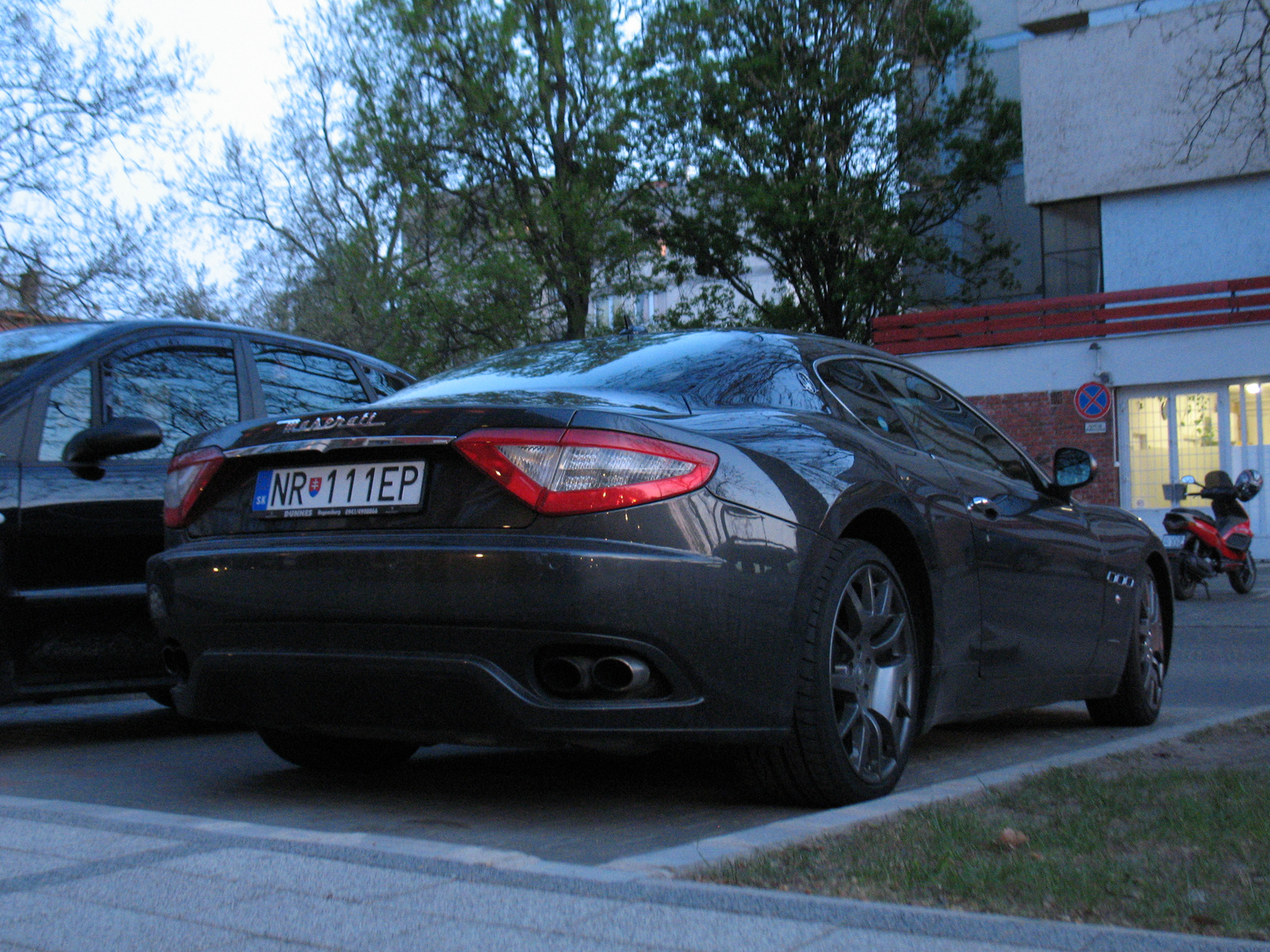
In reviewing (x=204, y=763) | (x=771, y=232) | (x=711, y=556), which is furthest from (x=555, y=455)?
(x=771, y=232)

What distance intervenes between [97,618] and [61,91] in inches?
512

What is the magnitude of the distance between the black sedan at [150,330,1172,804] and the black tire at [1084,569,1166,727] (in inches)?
67.3

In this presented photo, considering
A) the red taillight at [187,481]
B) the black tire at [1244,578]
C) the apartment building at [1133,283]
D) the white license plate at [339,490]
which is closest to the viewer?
the white license plate at [339,490]

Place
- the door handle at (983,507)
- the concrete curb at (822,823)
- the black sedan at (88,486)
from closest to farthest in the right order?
the concrete curb at (822,823), the door handle at (983,507), the black sedan at (88,486)

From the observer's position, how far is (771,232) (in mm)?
31203

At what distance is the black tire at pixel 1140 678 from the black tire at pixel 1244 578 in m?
9.84

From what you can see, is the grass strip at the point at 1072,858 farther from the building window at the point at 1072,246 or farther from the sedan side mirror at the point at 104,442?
the building window at the point at 1072,246

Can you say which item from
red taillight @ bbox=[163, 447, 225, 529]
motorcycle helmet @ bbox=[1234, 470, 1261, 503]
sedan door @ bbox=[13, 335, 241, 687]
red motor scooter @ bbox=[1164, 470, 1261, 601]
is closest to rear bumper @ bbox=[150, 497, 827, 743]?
red taillight @ bbox=[163, 447, 225, 529]

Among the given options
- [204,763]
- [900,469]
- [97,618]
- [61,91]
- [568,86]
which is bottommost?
[204,763]

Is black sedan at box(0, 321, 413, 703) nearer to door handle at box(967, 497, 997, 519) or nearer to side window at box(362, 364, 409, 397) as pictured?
side window at box(362, 364, 409, 397)

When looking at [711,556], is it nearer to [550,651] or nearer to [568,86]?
[550,651]

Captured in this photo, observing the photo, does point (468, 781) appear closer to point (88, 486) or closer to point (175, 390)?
point (88, 486)

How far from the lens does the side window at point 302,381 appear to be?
6543 mm

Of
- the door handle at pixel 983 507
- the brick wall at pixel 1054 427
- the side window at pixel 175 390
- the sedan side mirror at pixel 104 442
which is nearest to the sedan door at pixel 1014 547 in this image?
the door handle at pixel 983 507
